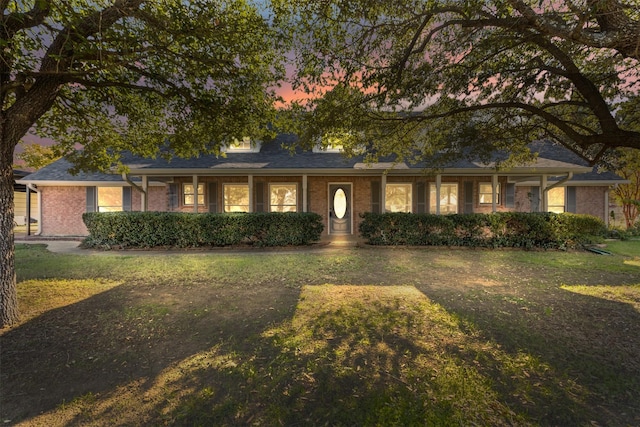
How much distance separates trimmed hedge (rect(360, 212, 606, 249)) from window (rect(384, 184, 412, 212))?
3400mm

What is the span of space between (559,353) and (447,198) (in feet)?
38.1

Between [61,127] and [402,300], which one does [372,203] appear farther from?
[61,127]

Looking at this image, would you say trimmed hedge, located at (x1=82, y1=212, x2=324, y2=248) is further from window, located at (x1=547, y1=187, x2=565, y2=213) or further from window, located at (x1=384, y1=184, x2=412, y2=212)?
window, located at (x1=547, y1=187, x2=565, y2=213)

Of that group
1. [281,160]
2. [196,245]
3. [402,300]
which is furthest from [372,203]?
[402,300]

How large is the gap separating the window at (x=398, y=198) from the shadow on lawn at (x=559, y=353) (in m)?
8.91

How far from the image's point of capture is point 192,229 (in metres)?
10.5

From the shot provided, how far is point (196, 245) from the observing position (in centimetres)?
1065

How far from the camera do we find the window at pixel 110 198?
14793mm

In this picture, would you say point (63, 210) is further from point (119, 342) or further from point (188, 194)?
point (119, 342)

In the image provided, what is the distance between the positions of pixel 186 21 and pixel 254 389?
16.3 feet

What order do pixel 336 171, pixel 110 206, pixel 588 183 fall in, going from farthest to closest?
pixel 588 183
pixel 110 206
pixel 336 171

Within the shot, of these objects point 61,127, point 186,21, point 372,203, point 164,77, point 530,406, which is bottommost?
point 530,406

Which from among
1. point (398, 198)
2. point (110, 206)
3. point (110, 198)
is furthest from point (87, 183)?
point (398, 198)

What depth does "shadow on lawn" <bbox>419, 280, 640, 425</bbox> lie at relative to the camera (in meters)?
2.41
